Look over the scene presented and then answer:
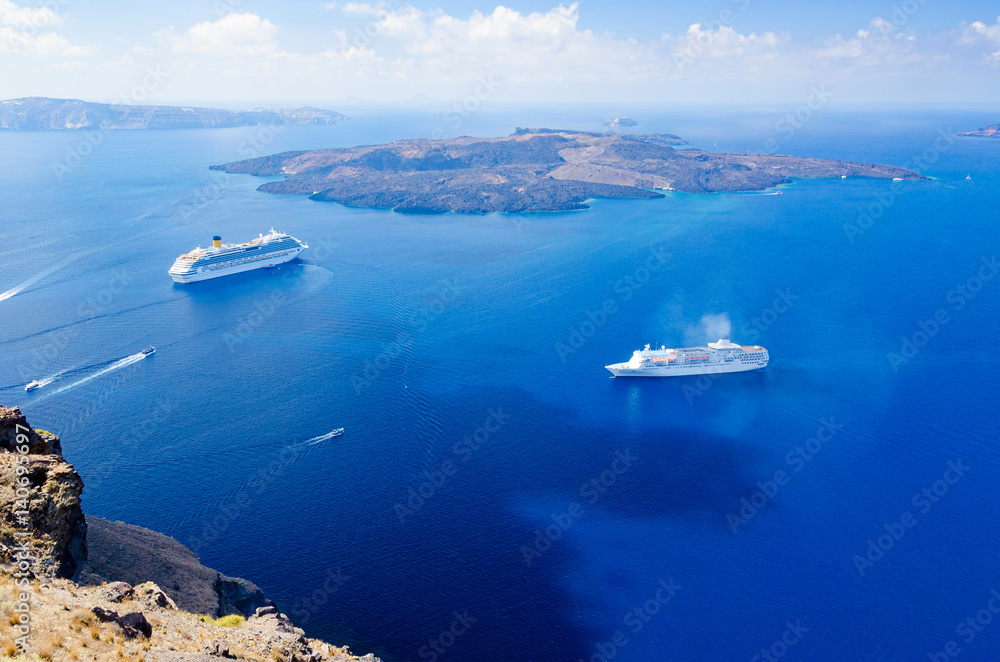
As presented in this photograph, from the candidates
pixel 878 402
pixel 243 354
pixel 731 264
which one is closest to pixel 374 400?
pixel 243 354

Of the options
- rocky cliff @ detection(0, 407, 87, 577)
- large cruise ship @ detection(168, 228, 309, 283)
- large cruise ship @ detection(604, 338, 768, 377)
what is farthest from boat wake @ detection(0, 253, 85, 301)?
large cruise ship @ detection(604, 338, 768, 377)

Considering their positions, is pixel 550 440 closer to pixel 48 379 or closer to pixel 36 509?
pixel 36 509

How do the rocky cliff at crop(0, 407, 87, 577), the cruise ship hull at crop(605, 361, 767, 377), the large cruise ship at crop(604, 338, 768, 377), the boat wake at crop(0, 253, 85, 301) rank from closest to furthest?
the rocky cliff at crop(0, 407, 87, 577) < the cruise ship hull at crop(605, 361, 767, 377) < the large cruise ship at crop(604, 338, 768, 377) < the boat wake at crop(0, 253, 85, 301)

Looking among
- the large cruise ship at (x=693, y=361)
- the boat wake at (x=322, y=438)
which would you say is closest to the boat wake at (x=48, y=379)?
the boat wake at (x=322, y=438)

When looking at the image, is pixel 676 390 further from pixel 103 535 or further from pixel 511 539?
pixel 103 535

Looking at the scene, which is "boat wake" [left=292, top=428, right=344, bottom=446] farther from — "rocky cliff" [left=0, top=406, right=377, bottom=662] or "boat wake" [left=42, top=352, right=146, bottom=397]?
"boat wake" [left=42, top=352, right=146, bottom=397]

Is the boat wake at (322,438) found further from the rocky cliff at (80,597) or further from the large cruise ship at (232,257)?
the large cruise ship at (232,257)
